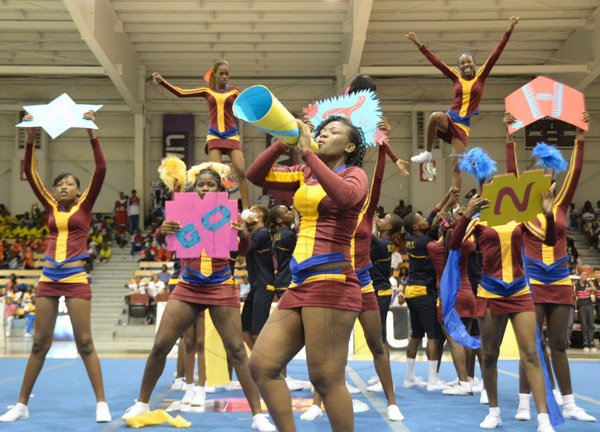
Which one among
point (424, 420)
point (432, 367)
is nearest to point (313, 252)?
point (424, 420)

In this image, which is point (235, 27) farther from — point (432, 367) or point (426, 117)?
point (432, 367)

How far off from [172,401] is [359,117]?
3789mm

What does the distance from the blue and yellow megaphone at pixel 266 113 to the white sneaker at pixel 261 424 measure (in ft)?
8.61

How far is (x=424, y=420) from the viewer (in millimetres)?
5867

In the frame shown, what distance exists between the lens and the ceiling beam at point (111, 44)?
17.0 meters

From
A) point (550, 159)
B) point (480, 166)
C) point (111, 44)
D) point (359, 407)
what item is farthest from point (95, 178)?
point (111, 44)

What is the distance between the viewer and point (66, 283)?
5781 millimetres

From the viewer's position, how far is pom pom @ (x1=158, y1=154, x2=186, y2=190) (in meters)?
6.63

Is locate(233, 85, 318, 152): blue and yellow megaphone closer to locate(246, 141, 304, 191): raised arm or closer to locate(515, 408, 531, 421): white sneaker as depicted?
locate(246, 141, 304, 191): raised arm

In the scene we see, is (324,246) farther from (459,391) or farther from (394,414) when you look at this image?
(459,391)

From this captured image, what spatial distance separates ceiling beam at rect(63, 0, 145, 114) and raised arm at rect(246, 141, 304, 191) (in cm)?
1364

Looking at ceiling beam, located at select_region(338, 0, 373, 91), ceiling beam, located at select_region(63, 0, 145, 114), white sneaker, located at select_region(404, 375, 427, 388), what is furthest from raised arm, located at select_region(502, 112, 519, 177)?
ceiling beam, located at select_region(63, 0, 145, 114)

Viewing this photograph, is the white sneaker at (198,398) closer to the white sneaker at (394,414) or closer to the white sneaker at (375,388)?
the white sneaker at (394,414)

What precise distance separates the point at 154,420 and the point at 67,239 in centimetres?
167
